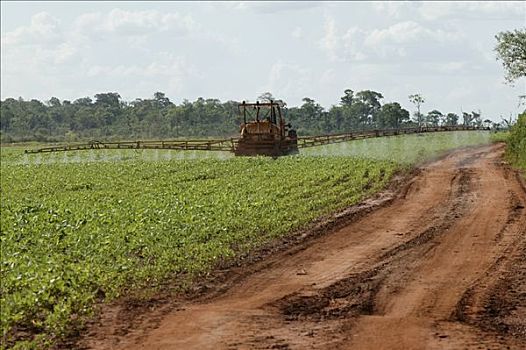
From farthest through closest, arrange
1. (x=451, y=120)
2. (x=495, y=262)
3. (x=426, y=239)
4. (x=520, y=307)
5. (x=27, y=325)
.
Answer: (x=451, y=120) → (x=426, y=239) → (x=495, y=262) → (x=520, y=307) → (x=27, y=325)

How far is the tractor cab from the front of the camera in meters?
45.5

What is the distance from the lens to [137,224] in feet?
59.5

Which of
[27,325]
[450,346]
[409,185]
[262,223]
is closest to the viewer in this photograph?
[450,346]

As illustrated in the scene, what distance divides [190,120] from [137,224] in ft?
345

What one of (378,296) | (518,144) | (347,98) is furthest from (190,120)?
(378,296)

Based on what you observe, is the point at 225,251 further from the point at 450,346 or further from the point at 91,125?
the point at 91,125

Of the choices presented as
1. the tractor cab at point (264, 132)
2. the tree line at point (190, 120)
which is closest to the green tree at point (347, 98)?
the tree line at point (190, 120)

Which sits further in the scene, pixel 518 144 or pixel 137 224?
pixel 518 144

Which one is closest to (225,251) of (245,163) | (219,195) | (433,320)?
(433,320)

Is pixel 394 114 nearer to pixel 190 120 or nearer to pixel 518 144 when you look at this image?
pixel 190 120

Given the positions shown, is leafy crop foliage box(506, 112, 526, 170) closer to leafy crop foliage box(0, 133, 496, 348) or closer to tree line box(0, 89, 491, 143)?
leafy crop foliage box(0, 133, 496, 348)

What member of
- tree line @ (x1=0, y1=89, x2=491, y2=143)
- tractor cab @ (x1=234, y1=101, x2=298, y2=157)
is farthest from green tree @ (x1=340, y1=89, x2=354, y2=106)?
tractor cab @ (x1=234, y1=101, x2=298, y2=157)

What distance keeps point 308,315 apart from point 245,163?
27.4m

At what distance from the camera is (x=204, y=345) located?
34.1ft
